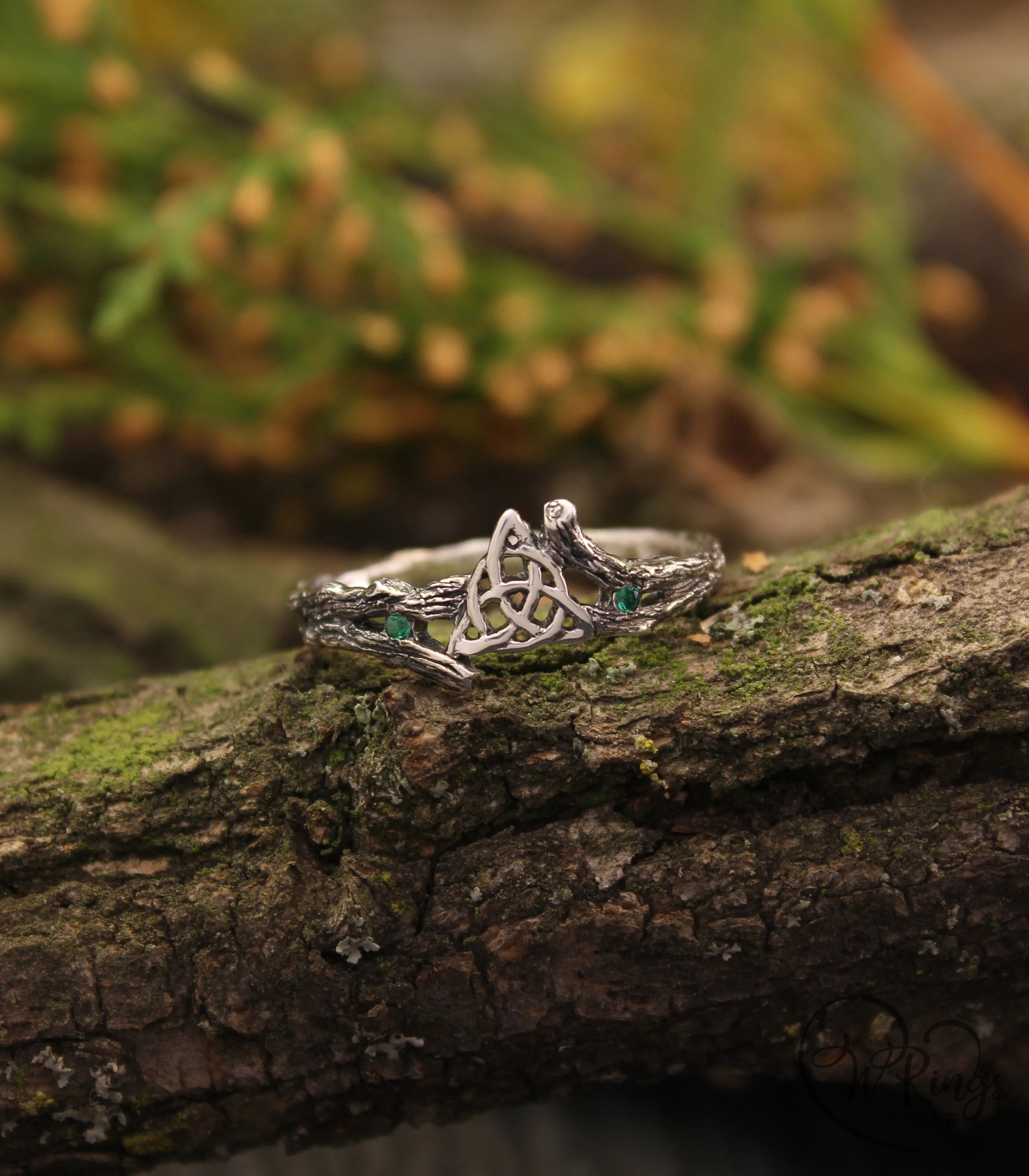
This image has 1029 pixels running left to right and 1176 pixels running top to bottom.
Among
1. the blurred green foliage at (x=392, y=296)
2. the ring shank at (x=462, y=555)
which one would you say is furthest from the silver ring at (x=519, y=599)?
the blurred green foliage at (x=392, y=296)

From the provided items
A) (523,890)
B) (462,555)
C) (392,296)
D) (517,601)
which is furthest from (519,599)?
(392,296)

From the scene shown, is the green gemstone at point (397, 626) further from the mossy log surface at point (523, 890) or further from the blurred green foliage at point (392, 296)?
the blurred green foliage at point (392, 296)

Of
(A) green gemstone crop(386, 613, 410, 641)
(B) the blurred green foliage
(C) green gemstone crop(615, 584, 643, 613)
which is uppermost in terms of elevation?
(B) the blurred green foliage

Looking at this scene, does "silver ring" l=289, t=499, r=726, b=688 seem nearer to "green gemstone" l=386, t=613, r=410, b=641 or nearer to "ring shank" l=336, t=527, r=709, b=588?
"green gemstone" l=386, t=613, r=410, b=641

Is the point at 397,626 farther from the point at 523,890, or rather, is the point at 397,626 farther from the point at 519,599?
the point at 523,890

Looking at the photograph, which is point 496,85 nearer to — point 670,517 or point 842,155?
point 842,155

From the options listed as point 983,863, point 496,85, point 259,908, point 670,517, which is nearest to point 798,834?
point 983,863

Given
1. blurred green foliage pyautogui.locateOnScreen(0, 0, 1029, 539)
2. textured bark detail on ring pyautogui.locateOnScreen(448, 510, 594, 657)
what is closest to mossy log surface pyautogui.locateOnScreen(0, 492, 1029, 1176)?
textured bark detail on ring pyautogui.locateOnScreen(448, 510, 594, 657)

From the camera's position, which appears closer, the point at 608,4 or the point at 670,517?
the point at 670,517
